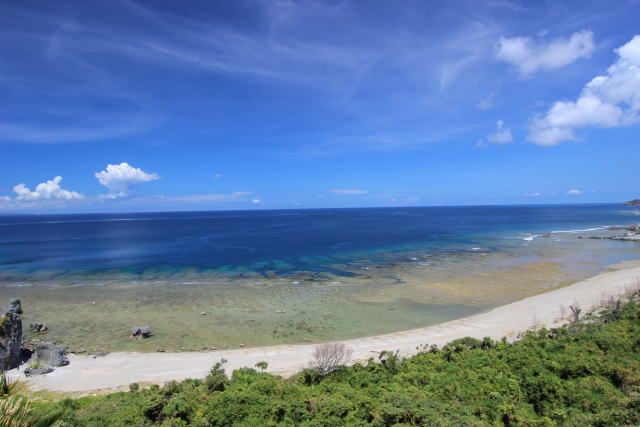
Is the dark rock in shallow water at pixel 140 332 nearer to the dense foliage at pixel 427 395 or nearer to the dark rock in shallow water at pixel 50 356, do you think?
the dark rock in shallow water at pixel 50 356

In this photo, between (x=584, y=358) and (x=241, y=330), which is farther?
(x=241, y=330)

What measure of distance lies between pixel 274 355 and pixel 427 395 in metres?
13.8

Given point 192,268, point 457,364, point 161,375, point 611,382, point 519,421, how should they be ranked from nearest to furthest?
point 519,421 < point 611,382 < point 457,364 < point 161,375 < point 192,268

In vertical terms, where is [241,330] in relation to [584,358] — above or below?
below

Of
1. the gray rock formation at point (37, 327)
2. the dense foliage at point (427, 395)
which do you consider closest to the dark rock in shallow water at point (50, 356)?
the dense foliage at point (427, 395)

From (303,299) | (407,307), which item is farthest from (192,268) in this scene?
(407,307)

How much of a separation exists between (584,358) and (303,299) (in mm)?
29068

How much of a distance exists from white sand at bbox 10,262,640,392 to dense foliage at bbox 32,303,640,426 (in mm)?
3807

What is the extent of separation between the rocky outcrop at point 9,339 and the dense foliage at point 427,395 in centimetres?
1120

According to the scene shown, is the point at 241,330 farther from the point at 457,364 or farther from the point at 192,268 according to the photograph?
the point at 192,268

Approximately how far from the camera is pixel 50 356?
24.4m

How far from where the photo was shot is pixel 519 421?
1391 cm

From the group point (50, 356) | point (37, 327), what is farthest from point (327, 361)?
point (37, 327)

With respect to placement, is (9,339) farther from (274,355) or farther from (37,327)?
(274,355)
